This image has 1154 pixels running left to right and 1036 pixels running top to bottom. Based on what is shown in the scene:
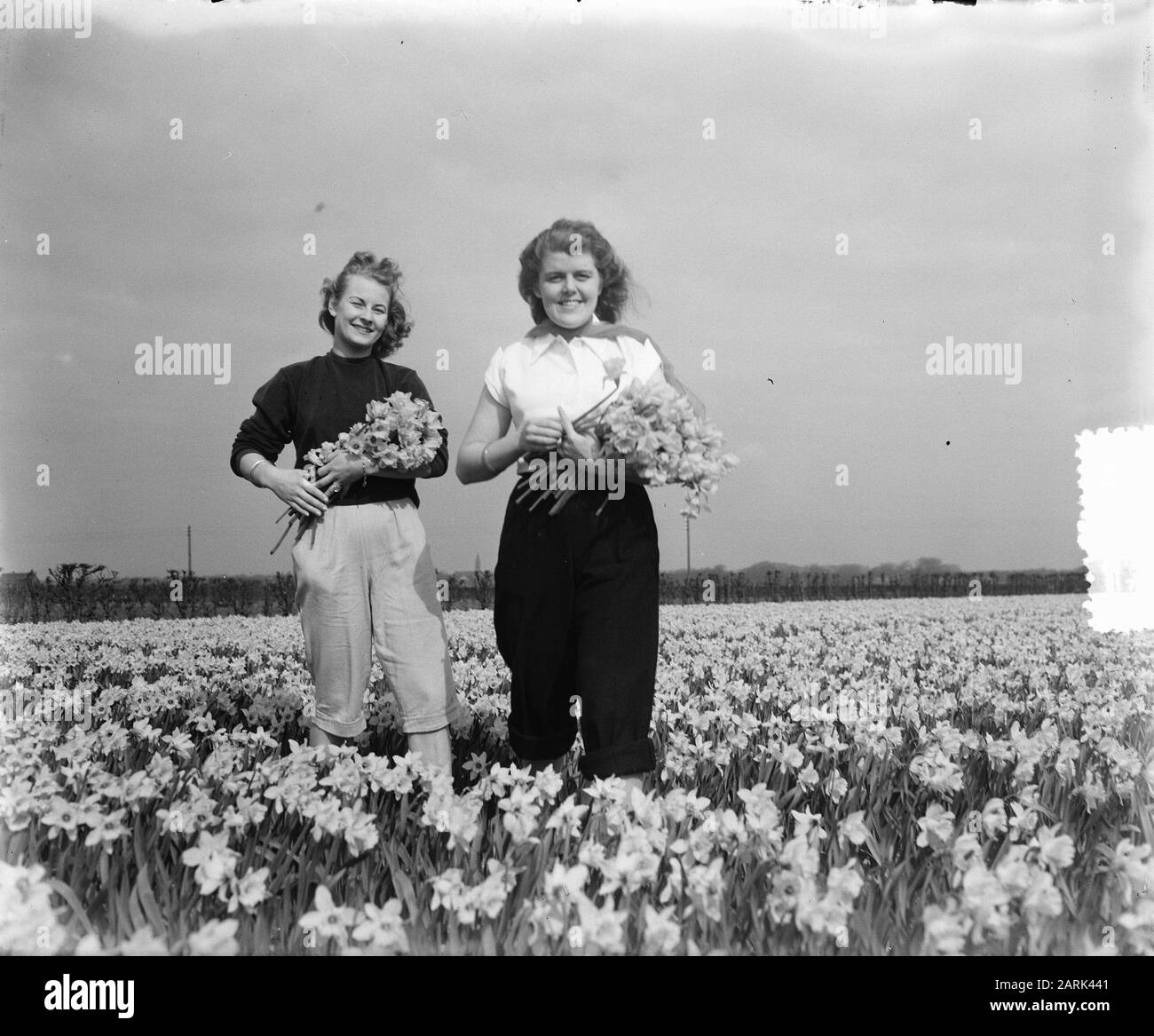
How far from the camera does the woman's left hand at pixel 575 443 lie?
319 cm

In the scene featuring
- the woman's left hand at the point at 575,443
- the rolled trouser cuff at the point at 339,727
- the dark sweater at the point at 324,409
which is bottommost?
the rolled trouser cuff at the point at 339,727

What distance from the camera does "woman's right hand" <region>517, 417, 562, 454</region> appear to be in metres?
3.16

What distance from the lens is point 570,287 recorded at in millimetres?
3441

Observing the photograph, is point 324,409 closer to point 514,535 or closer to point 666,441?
point 514,535

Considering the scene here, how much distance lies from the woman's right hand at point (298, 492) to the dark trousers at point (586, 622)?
0.72 metres

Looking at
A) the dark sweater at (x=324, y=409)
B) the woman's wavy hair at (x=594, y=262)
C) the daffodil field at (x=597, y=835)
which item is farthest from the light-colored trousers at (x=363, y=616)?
the woman's wavy hair at (x=594, y=262)

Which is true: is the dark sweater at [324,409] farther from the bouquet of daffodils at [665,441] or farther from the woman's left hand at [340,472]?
the bouquet of daffodils at [665,441]

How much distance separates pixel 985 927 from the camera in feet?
7.72

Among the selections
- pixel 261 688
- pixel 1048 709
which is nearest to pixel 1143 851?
pixel 1048 709

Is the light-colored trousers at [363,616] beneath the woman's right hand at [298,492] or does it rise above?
beneath

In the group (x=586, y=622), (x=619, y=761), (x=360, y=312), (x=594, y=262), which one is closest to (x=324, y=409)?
(x=360, y=312)

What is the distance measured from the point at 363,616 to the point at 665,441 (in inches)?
54.7
